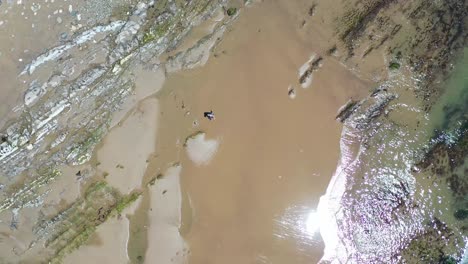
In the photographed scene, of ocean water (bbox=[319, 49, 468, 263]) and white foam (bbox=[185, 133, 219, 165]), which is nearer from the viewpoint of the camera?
white foam (bbox=[185, 133, 219, 165])

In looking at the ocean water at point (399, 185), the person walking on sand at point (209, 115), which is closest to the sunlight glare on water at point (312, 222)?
the ocean water at point (399, 185)

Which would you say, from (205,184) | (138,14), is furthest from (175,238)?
(138,14)

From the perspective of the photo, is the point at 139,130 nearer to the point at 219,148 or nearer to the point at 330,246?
the point at 219,148

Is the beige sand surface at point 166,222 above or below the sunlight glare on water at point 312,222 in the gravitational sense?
above

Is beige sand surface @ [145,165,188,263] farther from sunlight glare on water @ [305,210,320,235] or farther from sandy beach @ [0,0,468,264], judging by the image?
sunlight glare on water @ [305,210,320,235]

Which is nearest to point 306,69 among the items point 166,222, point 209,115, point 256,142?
point 256,142

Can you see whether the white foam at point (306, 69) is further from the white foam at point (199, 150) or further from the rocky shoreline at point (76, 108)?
the white foam at point (199, 150)

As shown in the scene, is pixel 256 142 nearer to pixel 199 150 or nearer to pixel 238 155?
pixel 238 155

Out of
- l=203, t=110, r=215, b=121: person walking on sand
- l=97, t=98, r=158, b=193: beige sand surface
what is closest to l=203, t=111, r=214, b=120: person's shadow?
l=203, t=110, r=215, b=121: person walking on sand
